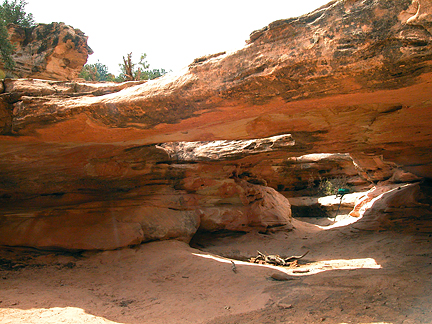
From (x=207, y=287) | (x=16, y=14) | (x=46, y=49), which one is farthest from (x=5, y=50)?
(x=207, y=287)

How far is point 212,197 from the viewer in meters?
10.5

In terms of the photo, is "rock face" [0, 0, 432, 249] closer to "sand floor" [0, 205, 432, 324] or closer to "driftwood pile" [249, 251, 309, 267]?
"sand floor" [0, 205, 432, 324]

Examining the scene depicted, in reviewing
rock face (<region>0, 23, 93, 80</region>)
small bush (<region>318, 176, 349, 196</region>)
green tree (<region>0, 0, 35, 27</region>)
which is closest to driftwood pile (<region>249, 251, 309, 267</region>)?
small bush (<region>318, 176, 349, 196</region>)

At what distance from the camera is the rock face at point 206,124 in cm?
351

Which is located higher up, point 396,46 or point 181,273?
point 396,46

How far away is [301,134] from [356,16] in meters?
3.36

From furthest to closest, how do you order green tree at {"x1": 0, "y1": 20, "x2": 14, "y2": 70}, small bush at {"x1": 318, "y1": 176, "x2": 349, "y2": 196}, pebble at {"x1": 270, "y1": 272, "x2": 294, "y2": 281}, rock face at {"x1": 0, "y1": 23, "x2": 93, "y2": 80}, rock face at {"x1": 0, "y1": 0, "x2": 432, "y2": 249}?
small bush at {"x1": 318, "y1": 176, "x2": 349, "y2": 196} < rock face at {"x1": 0, "y1": 23, "x2": 93, "y2": 80} < green tree at {"x1": 0, "y1": 20, "x2": 14, "y2": 70} < pebble at {"x1": 270, "y1": 272, "x2": 294, "y2": 281} < rock face at {"x1": 0, "y1": 0, "x2": 432, "y2": 249}

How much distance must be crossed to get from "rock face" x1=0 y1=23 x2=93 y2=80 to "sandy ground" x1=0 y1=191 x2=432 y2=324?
45.7 feet

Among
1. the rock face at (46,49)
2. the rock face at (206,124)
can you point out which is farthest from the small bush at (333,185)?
the rock face at (46,49)

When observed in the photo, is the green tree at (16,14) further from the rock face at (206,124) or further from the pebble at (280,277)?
the pebble at (280,277)

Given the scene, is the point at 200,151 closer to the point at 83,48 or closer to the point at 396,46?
the point at 396,46

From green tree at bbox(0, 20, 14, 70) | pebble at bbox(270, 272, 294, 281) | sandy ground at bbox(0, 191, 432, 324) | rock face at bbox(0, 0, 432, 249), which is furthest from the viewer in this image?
green tree at bbox(0, 20, 14, 70)

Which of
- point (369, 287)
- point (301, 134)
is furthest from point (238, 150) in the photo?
point (369, 287)

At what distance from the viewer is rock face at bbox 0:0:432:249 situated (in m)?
3.51
